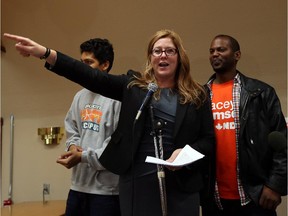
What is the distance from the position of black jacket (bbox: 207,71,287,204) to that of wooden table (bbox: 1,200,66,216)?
142 centimetres

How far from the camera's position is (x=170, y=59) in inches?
70.6

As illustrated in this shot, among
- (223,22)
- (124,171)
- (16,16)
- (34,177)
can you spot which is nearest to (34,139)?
(34,177)

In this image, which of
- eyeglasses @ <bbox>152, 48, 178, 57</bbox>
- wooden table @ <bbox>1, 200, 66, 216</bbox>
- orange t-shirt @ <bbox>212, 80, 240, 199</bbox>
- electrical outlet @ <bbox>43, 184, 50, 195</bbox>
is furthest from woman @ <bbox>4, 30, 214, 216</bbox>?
electrical outlet @ <bbox>43, 184, 50, 195</bbox>

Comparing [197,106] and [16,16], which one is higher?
[16,16]

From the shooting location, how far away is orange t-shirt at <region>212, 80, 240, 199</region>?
6.75 ft

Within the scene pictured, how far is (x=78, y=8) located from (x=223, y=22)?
1.47 metres

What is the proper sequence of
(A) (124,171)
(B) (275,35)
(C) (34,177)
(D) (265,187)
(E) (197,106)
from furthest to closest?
(C) (34,177) < (B) (275,35) < (D) (265,187) < (E) (197,106) < (A) (124,171)

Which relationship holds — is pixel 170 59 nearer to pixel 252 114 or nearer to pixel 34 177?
pixel 252 114

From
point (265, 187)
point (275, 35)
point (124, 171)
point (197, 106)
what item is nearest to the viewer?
point (124, 171)

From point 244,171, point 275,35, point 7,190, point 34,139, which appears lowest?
point 7,190

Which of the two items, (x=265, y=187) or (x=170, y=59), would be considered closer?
(x=170, y=59)

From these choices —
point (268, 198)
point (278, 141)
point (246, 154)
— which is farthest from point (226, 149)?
point (278, 141)

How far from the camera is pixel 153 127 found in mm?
1552

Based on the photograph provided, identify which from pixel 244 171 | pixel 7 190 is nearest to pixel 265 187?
pixel 244 171
